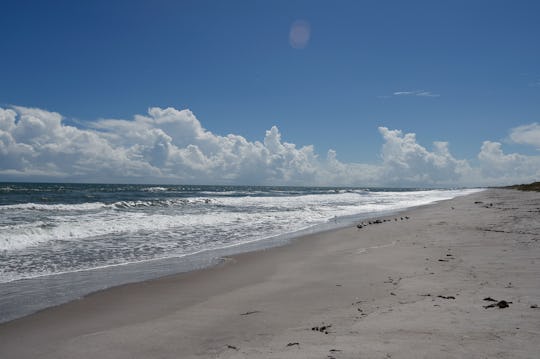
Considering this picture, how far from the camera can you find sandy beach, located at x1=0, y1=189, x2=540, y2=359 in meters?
3.91

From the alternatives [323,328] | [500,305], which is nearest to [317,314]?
[323,328]

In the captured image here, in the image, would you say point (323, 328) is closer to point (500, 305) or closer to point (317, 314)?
point (317, 314)

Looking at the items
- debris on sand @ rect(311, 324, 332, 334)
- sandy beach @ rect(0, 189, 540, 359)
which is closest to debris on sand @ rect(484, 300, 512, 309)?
sandy beach @ rect(0, 189, 540, 359)

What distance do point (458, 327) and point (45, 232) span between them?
14.6 meters

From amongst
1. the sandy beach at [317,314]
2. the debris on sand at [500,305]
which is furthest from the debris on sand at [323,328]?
the debris on sand at [500,305]

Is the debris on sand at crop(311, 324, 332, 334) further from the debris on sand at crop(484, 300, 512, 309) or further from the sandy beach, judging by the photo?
the debris on sand at crop(484, 300, 512, 309)

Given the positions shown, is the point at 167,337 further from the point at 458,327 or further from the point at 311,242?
the point at 311,242

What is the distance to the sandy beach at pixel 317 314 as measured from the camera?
12.8ft

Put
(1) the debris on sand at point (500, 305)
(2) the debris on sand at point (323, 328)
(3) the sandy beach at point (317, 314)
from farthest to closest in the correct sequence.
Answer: (1) the debris on sand at point (500, 305) → (2) the debris on sand at point (323, 328) → (3) the sandy beach at point (317, 314)

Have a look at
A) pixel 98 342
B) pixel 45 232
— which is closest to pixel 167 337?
pixel 98 342

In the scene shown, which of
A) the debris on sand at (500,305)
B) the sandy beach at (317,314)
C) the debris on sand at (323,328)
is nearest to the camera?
the sandy beach at (317,314)

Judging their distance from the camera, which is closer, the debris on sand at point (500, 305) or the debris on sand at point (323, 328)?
the debris on sand at point (323, 328)

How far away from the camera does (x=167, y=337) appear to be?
15.5 feet

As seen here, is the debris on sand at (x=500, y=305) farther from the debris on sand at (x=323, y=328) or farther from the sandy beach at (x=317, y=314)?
the debris on sand at (x=323, y=328)
